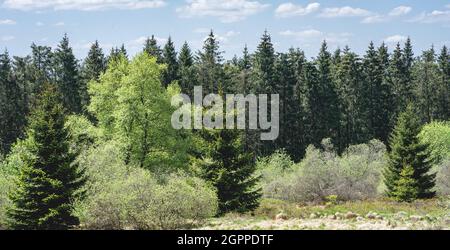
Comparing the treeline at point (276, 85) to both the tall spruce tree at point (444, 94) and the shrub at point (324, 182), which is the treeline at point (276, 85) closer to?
the tall spruce tree at point (444, 94)

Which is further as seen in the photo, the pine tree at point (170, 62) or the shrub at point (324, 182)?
the pine tree at point (170, 62)

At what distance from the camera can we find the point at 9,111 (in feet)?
204

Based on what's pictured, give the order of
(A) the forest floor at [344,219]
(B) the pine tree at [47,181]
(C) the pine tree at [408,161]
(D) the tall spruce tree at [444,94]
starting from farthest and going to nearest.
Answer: (D) the tall spruce tree at [444,94]
(C) the pine tree at [408,161]
(B) the pine tree at [47,181]
(A) the forest floor at [344,219]

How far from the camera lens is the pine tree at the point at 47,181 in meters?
24.5

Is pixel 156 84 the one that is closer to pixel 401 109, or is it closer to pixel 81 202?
pixel 81 202

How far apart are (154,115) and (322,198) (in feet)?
46.2

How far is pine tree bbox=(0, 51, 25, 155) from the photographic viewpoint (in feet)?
200

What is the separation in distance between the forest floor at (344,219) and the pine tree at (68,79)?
36.2m

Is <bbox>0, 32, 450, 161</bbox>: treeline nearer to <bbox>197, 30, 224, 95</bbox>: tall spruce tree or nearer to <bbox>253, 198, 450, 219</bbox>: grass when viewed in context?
<bbox>197, 30, 224, 95</bbox>: tall spruce tree

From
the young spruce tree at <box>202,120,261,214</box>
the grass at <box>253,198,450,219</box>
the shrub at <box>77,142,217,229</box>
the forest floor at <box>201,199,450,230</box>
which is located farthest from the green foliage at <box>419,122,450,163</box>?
the shrub at <box>77,142,217,229</box>

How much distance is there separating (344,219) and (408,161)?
A: 1596cm

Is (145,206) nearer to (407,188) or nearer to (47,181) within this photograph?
(47,181)

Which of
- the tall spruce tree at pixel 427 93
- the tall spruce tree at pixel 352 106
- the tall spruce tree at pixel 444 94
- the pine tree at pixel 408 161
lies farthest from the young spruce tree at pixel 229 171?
the tall spruce tree at pixel 444 94

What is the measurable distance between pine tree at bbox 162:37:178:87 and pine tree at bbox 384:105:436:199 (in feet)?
106
